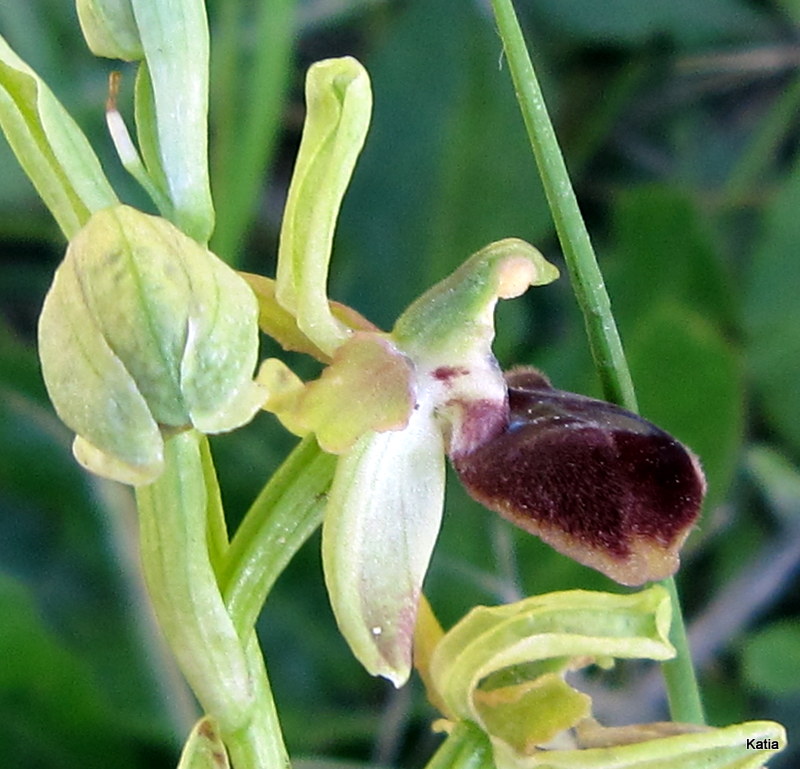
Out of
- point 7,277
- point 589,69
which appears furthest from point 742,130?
point 7,277

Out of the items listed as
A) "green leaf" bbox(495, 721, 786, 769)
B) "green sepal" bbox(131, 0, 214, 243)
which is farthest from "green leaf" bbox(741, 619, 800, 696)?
"green sepal" bbox(131, 0, 214, 243)

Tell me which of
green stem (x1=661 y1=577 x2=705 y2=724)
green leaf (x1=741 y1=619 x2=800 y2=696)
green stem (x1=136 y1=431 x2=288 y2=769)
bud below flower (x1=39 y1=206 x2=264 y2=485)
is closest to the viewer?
bud below flower (x1=39 y1=206 x2=264 y2=485)

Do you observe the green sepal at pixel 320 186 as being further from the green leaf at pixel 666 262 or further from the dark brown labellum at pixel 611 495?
the green leaf at pixel 666 262

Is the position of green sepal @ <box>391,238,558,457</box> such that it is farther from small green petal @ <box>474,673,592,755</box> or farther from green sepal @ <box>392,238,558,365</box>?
small green petal @ <box>474,673,592,755</box>

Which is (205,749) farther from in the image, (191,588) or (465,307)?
(465,307)

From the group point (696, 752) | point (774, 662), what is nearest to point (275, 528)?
point (696, 752)

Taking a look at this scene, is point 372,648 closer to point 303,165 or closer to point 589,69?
point 303,165
